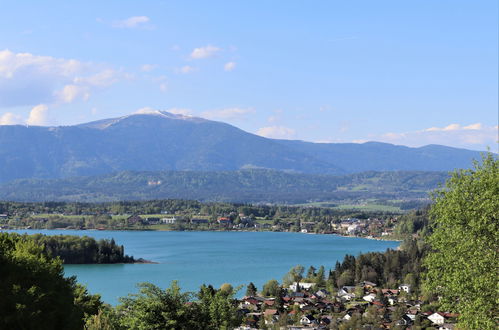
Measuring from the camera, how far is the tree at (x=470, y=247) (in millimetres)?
10930

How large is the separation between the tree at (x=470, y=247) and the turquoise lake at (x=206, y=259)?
2009 cm

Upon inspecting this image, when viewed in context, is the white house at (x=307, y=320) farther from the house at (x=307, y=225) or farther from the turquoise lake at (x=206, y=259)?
the house at (x=307, y=225)

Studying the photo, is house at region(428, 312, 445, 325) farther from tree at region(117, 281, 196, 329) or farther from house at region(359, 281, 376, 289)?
tree at region(117, 281, 196, 329)

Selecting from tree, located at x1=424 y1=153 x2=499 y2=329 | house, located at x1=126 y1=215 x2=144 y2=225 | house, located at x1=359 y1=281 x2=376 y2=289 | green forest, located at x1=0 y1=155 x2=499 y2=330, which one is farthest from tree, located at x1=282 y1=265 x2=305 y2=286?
house, located at x1=126 y1=215 x2=144 y2=225

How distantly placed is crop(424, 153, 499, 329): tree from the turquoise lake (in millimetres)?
20089

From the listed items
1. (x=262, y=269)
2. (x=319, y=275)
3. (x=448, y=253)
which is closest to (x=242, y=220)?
(x=262, y=269)

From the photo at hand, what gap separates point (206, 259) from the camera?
6506 centimetres

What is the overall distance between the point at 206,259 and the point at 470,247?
54818 mm

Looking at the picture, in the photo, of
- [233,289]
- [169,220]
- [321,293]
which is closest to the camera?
[233,289]

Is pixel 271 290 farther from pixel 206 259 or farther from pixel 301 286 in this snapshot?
pixel 206 259

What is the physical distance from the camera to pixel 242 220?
421ft

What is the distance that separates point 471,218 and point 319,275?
115 ft

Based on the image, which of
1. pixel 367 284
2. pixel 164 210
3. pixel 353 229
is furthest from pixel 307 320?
pixel 164 210

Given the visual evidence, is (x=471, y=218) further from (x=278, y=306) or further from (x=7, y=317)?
(x=278, y=306)
